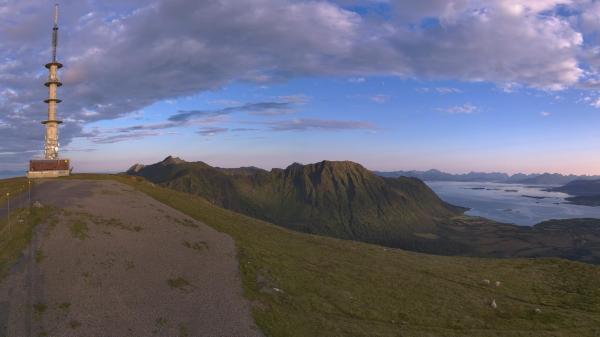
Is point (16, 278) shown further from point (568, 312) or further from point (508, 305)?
point (568, 312)

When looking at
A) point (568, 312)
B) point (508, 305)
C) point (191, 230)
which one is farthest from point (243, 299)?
point (568, 312)

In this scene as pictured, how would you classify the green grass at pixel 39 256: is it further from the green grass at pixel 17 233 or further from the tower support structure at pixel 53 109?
the tower support structure at pixel 53 109

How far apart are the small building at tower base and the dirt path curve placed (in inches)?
A: 1256

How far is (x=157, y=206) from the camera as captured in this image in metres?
55.0

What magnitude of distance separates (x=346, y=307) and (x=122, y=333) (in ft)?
59.7

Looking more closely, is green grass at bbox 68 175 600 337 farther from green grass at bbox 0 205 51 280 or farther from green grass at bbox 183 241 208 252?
green grass at bbox 0 205 51 280

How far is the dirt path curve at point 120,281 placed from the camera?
23141 millimetres

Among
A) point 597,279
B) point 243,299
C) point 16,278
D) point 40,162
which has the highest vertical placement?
point 40,162

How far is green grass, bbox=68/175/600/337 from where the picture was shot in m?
30.4

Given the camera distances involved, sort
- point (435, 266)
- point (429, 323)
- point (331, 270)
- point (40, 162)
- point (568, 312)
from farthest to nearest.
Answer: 1. point (40, 162)
2. point (435, 266)
3. point (331, 270)
4. point (568, 312)
5. point (429, 323)

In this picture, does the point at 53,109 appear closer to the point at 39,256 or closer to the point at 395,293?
the point at 39,256

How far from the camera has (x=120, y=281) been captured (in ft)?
95.3

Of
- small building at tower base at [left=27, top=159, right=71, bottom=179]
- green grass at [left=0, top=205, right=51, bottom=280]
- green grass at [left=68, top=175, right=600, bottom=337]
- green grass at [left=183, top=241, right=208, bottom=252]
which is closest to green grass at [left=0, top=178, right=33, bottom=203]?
small building at tower base at [left=27, top=159, right=71, bottom=179]

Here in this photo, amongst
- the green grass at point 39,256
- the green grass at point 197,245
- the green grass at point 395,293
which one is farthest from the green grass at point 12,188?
the green grass at point 197,245
